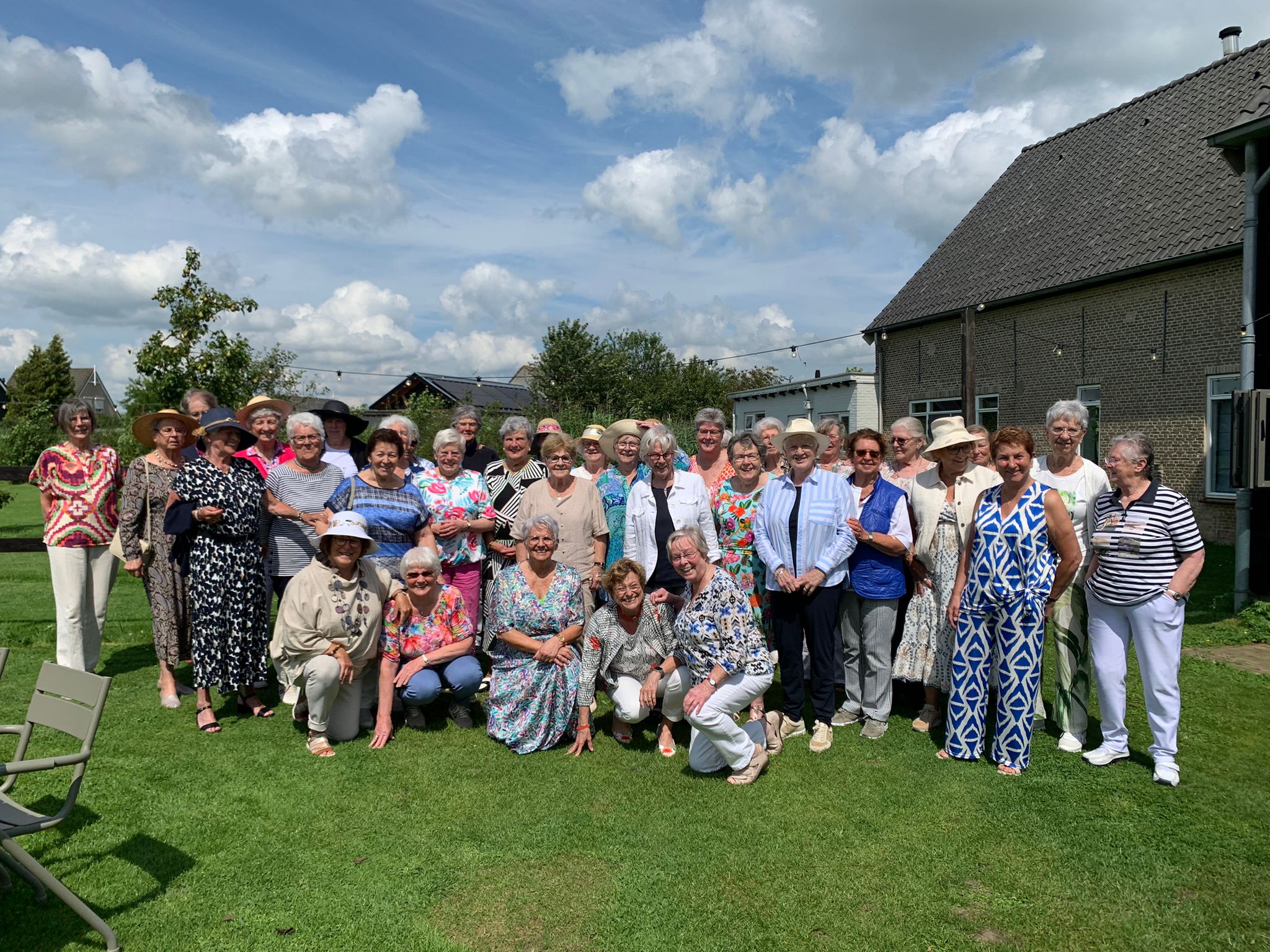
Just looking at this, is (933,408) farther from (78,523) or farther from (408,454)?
(78,523)

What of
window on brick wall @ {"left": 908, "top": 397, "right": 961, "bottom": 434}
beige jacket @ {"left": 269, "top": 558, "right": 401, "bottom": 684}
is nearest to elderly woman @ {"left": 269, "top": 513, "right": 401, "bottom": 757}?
beige jacket @ {"left": 269, "top": 558, "right": 401, "bottom": 684}

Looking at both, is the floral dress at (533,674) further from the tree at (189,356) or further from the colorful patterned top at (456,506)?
the tree at (189,356)

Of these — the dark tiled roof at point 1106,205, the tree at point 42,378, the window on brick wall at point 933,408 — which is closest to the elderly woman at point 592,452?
the dark tiled roof at point 1106,205

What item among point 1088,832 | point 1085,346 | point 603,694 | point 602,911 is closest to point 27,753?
point 603,694

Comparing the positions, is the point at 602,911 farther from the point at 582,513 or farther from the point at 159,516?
the point at 159,516

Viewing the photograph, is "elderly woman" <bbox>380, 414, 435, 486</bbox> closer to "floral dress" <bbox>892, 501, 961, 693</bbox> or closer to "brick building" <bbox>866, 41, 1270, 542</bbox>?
"floral dress" <bbox>892, 501, 961, 693</bbox>

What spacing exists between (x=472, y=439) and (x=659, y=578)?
233 centimetres

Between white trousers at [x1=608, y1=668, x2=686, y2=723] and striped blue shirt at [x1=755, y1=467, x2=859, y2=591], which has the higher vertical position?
striped blue shirt at [x1=755, y1=467, x2=859, y2=591]

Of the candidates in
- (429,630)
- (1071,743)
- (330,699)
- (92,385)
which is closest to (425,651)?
(429,630)

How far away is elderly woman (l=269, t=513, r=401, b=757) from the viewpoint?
4.77 meters

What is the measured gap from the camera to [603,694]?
592cm

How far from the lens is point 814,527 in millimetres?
4848

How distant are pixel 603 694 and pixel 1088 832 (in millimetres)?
3110

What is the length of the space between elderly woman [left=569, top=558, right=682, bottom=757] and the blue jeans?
755 millimetres
